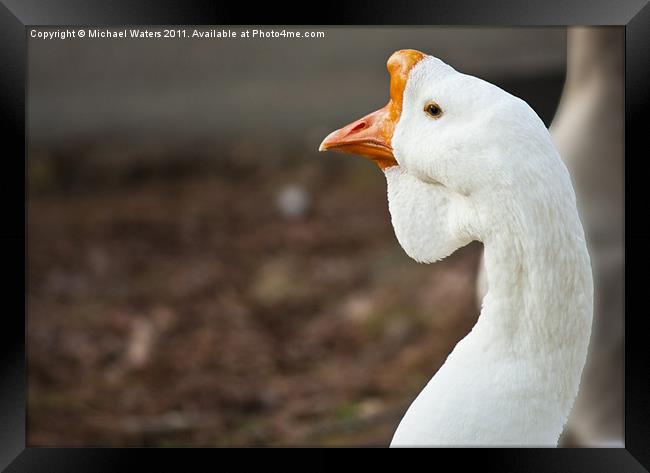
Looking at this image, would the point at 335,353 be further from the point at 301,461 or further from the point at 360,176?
the point at 301,461

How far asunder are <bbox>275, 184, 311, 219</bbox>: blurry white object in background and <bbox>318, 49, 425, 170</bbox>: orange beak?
3.15m

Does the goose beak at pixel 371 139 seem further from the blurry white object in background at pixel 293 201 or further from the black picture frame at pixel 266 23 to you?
the blurry white object in background at pixel 293 201

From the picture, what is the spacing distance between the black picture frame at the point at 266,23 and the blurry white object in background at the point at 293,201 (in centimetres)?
300

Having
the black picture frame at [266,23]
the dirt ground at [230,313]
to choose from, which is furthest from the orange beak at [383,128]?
the dirt ground at [230,313]

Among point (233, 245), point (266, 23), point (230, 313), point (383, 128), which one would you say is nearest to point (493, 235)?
point (383, 128)

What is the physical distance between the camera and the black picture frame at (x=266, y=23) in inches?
59.2

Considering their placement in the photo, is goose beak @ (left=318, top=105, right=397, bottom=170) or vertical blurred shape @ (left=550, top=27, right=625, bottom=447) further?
vertical blurred shape @ (left=550, top=27, right=625, bottom=447)

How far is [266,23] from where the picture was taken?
1.53m

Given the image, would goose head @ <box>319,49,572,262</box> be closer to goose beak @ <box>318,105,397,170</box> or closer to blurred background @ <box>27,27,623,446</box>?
goose beak @ <box>318,105,397,170</box>

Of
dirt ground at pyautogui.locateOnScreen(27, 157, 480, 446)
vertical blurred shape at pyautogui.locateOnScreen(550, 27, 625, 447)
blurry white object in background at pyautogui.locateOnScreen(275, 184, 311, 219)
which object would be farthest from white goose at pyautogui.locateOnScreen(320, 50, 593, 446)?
blurry white object in background at pyautogui.locateOnScreen(275, 184, 311, 219)

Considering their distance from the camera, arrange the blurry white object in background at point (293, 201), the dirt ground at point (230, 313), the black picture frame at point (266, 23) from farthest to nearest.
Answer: the blurry white object in background at point (293, 201) → the dirt ground at point (230, 313) → the black picture frame at point (266, 23)

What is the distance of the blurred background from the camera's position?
326cm

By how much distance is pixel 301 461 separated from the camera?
62.7 inches

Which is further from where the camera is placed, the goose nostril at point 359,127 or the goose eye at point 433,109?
the goose nostril at point 359,127
